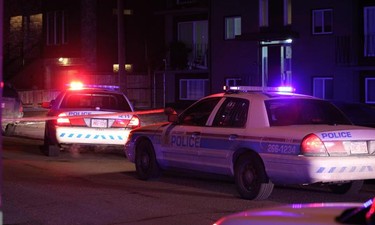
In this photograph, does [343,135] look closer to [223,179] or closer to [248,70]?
[223,179]

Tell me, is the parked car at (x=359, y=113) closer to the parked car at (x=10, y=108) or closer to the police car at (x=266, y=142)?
the police car at (x=266, y=142)

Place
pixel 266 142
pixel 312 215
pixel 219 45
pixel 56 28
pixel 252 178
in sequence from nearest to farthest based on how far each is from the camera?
pixel 312 215, pixel 266 142, pixel 252 178, pixel 219 45, pixel 56 28

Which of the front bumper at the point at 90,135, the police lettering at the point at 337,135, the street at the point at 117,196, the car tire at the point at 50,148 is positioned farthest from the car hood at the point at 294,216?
the car tire at the point at 50,148

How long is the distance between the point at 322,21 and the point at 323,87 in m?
2.91

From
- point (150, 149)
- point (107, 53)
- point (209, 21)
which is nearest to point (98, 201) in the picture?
point (150, 149)

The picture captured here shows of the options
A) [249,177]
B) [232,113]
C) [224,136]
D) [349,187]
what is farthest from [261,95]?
[349,187]

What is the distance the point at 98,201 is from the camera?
31.1 ft

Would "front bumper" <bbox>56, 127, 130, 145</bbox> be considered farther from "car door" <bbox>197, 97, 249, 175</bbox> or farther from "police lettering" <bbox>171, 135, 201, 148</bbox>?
"car door" <bbox>197, 97, 249, 175</bbox>

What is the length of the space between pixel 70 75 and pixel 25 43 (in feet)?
22.0

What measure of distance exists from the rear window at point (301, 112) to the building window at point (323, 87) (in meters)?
19.3

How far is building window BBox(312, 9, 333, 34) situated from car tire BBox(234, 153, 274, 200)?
65.7ft

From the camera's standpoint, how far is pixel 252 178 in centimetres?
948

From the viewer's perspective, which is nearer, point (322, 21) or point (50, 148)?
point (50, 148)

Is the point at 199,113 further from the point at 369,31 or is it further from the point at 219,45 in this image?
the point at 219,45
